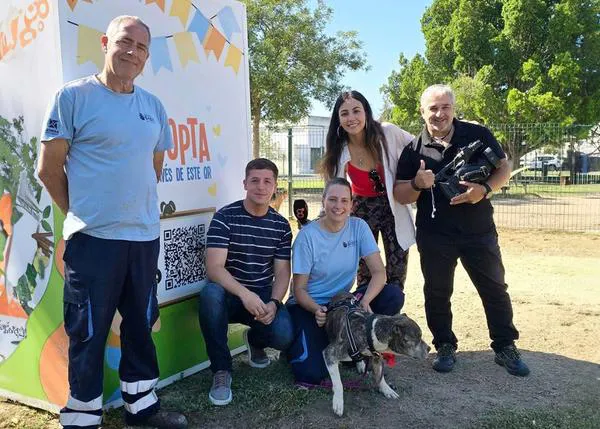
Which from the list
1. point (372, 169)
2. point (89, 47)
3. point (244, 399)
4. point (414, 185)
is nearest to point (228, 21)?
point (89, 47)

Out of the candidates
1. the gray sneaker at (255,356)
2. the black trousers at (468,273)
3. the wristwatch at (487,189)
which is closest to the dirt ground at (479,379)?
the gray sneaker at (255,356)

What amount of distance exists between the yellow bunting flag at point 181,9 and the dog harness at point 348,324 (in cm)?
218

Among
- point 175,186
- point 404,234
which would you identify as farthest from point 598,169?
point 175,186

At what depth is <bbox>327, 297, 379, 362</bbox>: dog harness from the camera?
3.29m

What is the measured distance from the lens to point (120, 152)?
2.77 meters

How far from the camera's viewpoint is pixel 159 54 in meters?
3.69

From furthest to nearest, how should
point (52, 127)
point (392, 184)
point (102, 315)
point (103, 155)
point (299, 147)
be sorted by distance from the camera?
point (299, 147) → point (392, 184) → point (102, 315) → point (103, 155) → point (52, 127)

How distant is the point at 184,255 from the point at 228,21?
72.2 inches

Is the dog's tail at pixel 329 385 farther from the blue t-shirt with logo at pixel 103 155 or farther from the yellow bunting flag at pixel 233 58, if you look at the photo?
the yellow bunting flag at pixel 233 58

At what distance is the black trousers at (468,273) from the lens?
13.3ft

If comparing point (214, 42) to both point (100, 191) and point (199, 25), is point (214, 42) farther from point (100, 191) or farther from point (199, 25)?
point (100, 191)

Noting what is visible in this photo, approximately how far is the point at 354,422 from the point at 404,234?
4.68 feet

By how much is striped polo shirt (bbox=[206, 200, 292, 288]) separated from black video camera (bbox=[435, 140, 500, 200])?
1147mm

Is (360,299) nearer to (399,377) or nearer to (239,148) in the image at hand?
(399,377)
